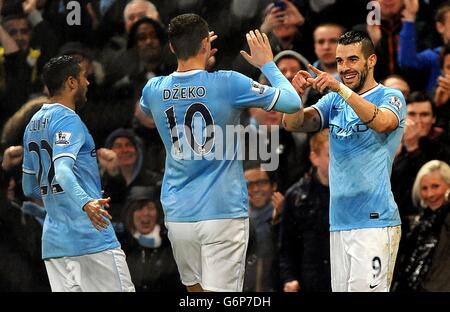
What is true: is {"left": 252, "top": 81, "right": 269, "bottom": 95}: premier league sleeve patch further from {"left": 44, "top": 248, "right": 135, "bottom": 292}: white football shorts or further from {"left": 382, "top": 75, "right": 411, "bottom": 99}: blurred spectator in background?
{"left": 382, "top": 75, "right": 411, "bottom": 99}: blurred spectator in background

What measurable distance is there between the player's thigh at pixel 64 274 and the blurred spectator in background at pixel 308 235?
7.21 ft

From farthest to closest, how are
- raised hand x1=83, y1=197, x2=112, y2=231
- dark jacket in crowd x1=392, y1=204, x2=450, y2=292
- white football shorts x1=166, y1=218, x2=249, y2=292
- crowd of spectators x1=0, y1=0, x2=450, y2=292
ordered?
crowd of spectators x1=0, y1=0, x2=450, y2=292 < dark jacket in crowd x1=392, y1=204, x2=450, y2=292 < white football shorts x1=166, y1=218, x2=249, y2=292 < raised hand x1=83, y1=197, x2=112, y2=231

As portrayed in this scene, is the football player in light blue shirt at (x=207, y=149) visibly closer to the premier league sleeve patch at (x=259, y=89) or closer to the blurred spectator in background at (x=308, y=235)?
the premier league sleeve patch at (x=259, y=89)

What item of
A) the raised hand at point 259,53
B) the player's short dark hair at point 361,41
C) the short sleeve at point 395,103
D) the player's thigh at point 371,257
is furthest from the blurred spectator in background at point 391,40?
the player's thigh at point 371,257

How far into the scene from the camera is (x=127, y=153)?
868 centimetres

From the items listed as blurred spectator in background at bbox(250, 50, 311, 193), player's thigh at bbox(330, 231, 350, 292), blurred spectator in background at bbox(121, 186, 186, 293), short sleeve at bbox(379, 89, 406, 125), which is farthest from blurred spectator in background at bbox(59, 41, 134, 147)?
short sleeve at bbox(379, 89, 406, 125)

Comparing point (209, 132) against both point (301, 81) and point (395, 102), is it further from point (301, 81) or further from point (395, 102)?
point (395, 102)

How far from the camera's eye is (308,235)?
320 inches

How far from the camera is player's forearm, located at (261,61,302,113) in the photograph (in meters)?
6.29

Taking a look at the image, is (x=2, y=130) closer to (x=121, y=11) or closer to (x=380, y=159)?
(x=121, y=11)

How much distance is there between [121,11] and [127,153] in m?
1.19

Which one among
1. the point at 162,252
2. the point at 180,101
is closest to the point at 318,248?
the point at 162,252

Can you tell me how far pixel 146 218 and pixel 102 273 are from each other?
2.16m

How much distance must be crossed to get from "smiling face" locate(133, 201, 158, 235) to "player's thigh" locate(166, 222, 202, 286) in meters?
2.15
